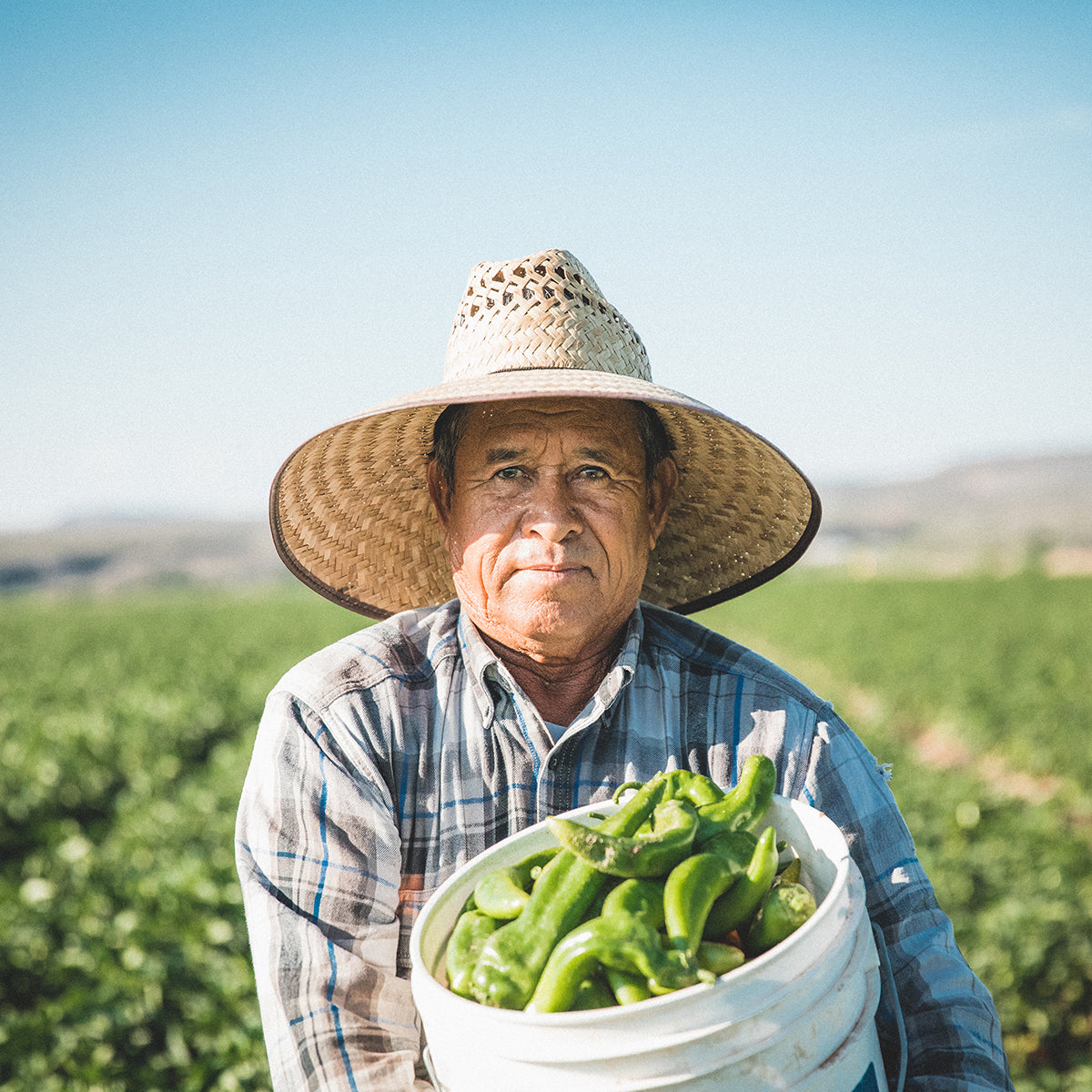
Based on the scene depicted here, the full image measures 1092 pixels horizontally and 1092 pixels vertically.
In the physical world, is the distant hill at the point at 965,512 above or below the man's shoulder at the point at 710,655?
below

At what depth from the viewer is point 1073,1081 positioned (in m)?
4.23

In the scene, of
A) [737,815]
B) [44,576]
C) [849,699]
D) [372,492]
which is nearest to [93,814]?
[372,492]

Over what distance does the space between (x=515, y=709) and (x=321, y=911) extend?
58 cm

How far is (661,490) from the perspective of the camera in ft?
8.59

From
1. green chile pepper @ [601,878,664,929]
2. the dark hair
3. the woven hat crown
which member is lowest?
green chile pepper @ [601,878,664,929]

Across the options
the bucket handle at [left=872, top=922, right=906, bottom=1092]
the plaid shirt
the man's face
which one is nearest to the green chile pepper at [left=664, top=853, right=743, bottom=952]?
the bucket handle at [left=872, top=922, right=906, bottom=1092]

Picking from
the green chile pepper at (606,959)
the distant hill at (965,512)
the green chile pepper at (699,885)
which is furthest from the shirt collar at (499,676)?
the distant hill at (965,512)

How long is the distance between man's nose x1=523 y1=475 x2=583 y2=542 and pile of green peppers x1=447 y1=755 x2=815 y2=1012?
25.7 inches

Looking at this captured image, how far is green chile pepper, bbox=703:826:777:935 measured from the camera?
61.3 inches

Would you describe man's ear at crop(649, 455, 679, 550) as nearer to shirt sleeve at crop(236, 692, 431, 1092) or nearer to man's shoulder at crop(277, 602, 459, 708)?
man's shoulder at crop(277, 602, 459, 708)

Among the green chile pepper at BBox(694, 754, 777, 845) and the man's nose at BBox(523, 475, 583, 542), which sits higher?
the man's nose at BBox(523, 475, 583, 542)

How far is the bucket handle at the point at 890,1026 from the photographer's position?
1.71 m

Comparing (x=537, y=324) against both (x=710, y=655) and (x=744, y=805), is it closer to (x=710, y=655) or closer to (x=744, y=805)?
(x=710, y=655)

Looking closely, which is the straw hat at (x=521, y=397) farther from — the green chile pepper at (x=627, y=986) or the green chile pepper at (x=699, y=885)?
the green chile pepper at (x=627, y=986)
